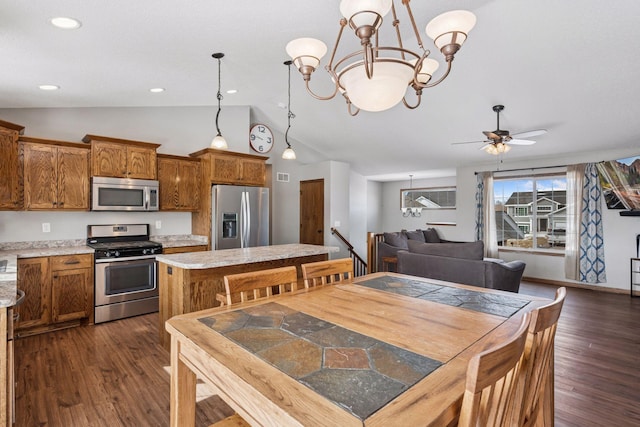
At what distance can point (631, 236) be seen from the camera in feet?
17.5

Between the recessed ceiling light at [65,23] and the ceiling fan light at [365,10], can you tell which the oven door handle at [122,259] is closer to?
the recessed ceiling light at [65,23]

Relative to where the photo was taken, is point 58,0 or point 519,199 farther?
point 519,199

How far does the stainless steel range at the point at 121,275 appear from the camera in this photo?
147 inches

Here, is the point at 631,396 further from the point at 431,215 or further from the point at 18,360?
the point at 431,215

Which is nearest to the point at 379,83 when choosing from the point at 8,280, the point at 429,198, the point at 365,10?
the point at 365,10

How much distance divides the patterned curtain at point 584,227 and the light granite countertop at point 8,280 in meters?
7.36

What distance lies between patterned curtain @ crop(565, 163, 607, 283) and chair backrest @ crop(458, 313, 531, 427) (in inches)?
242

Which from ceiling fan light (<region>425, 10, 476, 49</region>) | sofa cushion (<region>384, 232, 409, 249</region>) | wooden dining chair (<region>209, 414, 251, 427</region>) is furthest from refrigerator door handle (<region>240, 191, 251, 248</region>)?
ceiling fan light (<region>425, 10, 476, 49</region>)

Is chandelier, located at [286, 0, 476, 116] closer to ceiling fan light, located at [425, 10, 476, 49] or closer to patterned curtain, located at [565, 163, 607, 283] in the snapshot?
ceiling fan light, located at [425, 10, 476, 49]

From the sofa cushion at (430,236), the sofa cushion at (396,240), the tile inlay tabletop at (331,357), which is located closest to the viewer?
the tile inlay tabletop at (331,357)

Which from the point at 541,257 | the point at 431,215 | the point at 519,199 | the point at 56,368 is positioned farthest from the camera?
the point at 431,215

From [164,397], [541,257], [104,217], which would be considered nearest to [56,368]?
[164,397]

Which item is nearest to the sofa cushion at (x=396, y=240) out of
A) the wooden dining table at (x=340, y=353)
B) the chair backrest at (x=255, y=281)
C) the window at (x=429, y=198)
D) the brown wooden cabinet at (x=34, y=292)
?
the window at (x=429, y=198)

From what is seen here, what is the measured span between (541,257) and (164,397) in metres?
6.75
